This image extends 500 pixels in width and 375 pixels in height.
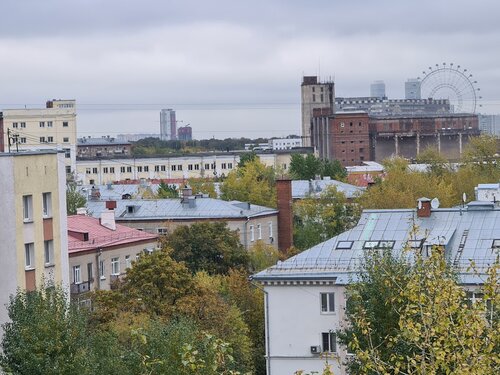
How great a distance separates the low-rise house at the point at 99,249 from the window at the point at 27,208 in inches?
354

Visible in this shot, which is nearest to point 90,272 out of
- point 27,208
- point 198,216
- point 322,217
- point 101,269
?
point 101,269

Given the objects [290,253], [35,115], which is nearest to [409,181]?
[290,253]

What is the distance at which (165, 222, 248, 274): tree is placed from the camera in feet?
240

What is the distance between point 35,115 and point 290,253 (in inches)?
4886

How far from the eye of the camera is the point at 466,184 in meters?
117

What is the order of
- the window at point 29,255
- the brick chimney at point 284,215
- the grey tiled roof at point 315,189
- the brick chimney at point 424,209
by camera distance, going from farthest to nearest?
the grey tiled roof at point 315,189 → the brick chimney at point 284,215 → the brick chimney at point 424,209 → the window at point 29,255

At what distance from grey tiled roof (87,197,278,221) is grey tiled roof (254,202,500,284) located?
115 ft

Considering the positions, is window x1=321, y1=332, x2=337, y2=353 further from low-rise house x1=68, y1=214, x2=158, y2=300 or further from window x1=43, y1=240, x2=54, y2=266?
low-rise house x1=68, y1=214, x2=158, y2=300

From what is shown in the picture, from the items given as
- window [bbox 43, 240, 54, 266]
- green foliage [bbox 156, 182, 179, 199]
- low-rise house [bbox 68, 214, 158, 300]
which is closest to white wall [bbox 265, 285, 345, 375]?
window [bbox 43, 240, 54, 266]

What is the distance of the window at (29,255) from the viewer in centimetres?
4994

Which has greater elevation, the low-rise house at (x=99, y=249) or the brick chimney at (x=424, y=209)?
the brick chimney at (x=424, y=209)

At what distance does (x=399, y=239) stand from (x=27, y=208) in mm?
14344

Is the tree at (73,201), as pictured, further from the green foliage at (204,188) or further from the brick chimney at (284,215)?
the brick chimney at (284,215)

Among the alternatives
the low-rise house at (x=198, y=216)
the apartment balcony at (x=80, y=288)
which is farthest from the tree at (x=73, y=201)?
the apartment balcony at (x=80, y=288)
